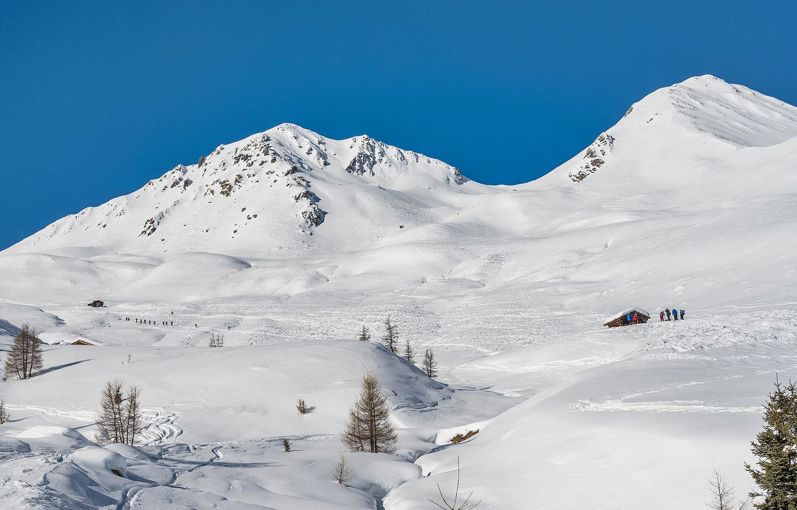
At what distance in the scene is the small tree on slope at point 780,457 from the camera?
1645cm

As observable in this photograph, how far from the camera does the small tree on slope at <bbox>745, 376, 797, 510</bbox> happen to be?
16.5 meters

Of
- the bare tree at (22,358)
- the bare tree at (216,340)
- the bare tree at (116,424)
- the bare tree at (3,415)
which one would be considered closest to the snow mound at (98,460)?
the bare tree at (116,424)

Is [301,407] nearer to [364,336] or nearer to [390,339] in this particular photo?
[390,339]

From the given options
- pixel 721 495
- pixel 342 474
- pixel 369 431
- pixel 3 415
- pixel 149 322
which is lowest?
pixel 342 474

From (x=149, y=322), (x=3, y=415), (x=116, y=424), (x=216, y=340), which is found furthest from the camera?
(x=149, y=322)

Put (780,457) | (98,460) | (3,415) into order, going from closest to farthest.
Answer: (780,457), (98,460), (3,415)

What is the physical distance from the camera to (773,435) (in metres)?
16.8

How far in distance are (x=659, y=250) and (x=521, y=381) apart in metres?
60.5

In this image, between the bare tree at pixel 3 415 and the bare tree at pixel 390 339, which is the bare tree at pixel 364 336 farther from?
the bare tree at pixel 3 415

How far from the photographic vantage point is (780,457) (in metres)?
16.5

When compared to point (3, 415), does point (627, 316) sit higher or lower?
higher

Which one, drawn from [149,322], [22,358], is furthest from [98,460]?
[149,322]

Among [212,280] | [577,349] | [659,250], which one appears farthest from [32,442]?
[212,280]

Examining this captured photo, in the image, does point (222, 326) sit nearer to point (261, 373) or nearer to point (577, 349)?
point (261, 373)
